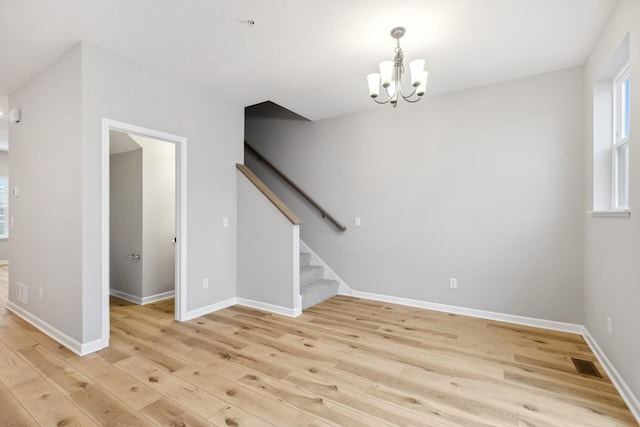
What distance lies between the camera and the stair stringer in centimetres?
434

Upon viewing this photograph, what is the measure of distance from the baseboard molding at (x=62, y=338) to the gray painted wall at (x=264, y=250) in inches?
61.6

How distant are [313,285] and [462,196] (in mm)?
2155

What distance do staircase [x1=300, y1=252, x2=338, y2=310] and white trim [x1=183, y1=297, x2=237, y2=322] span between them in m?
0.91

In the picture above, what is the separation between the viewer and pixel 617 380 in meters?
2.04

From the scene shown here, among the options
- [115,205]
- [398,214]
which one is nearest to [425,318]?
[398,214]

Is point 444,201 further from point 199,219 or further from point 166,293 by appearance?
point 166,293

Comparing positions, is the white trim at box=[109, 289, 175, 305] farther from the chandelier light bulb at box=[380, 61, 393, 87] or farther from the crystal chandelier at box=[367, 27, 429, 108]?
the chandelier light bulb at box=[380, 61, 393, 87]

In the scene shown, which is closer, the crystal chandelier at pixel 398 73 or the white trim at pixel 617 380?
the white trim at pixel 617 380

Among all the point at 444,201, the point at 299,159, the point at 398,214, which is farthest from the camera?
the point at 299,159

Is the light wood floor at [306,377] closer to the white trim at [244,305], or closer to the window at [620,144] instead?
the white trim at [244,305]

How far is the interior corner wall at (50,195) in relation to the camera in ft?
8.44

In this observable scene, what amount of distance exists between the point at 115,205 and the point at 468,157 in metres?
4.67

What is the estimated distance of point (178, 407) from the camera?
183cm

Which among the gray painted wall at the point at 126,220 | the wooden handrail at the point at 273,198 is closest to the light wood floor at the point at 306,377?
the gray painted wall at the point at 126,220
